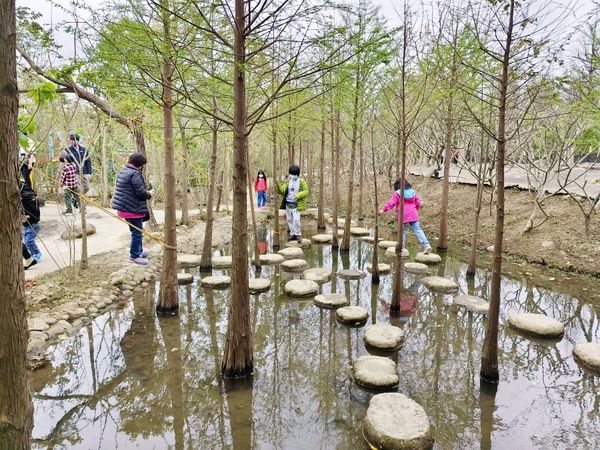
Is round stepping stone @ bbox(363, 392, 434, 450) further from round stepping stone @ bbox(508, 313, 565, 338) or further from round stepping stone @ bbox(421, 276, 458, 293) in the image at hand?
round stepping stone @ bbox(421, 276, 458, 293)

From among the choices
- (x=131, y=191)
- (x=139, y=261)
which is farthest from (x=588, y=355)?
(x=139, y=261)

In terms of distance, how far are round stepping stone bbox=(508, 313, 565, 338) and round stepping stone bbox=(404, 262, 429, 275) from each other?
2812mm

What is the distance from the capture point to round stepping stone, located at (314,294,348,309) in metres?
6.35

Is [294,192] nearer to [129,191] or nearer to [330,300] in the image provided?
[330,300]

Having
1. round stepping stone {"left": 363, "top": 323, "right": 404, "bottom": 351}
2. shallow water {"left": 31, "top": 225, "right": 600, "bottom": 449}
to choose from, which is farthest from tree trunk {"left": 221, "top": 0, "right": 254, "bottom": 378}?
round stepping stone {"left": 363, "top": 323, "right": 404, "bottom": 351}

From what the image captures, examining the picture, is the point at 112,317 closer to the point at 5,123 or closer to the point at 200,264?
the point at 200,264

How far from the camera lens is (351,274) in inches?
320

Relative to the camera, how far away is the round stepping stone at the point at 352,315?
5684 mm

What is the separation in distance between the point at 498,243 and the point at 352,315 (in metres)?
2.60

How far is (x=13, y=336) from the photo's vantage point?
1672mm

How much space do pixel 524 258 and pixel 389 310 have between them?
4951mm

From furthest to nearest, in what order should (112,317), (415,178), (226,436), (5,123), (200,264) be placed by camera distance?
(415,178)
(200,264)
(112,317)
(226,436)
(5,123)

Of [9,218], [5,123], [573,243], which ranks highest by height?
[5,123]

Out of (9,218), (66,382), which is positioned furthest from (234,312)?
(9,218)
